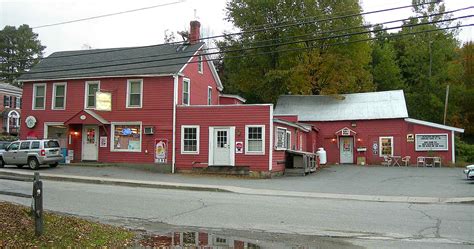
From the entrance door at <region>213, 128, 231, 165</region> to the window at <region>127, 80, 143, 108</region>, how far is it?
18.7ft

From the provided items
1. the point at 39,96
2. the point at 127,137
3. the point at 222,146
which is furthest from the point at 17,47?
the point at 222,146

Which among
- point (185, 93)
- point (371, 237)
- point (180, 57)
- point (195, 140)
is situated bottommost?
point (371, 237)

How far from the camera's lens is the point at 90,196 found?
16.1 meters

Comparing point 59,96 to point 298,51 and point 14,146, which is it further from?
point 298,51

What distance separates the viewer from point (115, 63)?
31.4 metres

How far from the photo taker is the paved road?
10.3 meters

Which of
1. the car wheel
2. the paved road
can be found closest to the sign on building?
the paved road

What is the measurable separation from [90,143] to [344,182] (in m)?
16.4

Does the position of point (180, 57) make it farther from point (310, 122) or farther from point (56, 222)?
point (56, 222)

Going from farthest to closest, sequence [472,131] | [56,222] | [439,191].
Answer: [472,131] < [439,191] < [56,222]

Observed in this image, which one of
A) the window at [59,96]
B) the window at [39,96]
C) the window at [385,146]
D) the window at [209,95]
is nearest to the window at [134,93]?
the window at [59,96]

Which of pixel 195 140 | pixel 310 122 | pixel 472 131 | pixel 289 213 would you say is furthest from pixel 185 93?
pixel 472 131

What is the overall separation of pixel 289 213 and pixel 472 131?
44.9 meters

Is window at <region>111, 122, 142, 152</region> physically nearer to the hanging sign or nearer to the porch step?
the porch step
